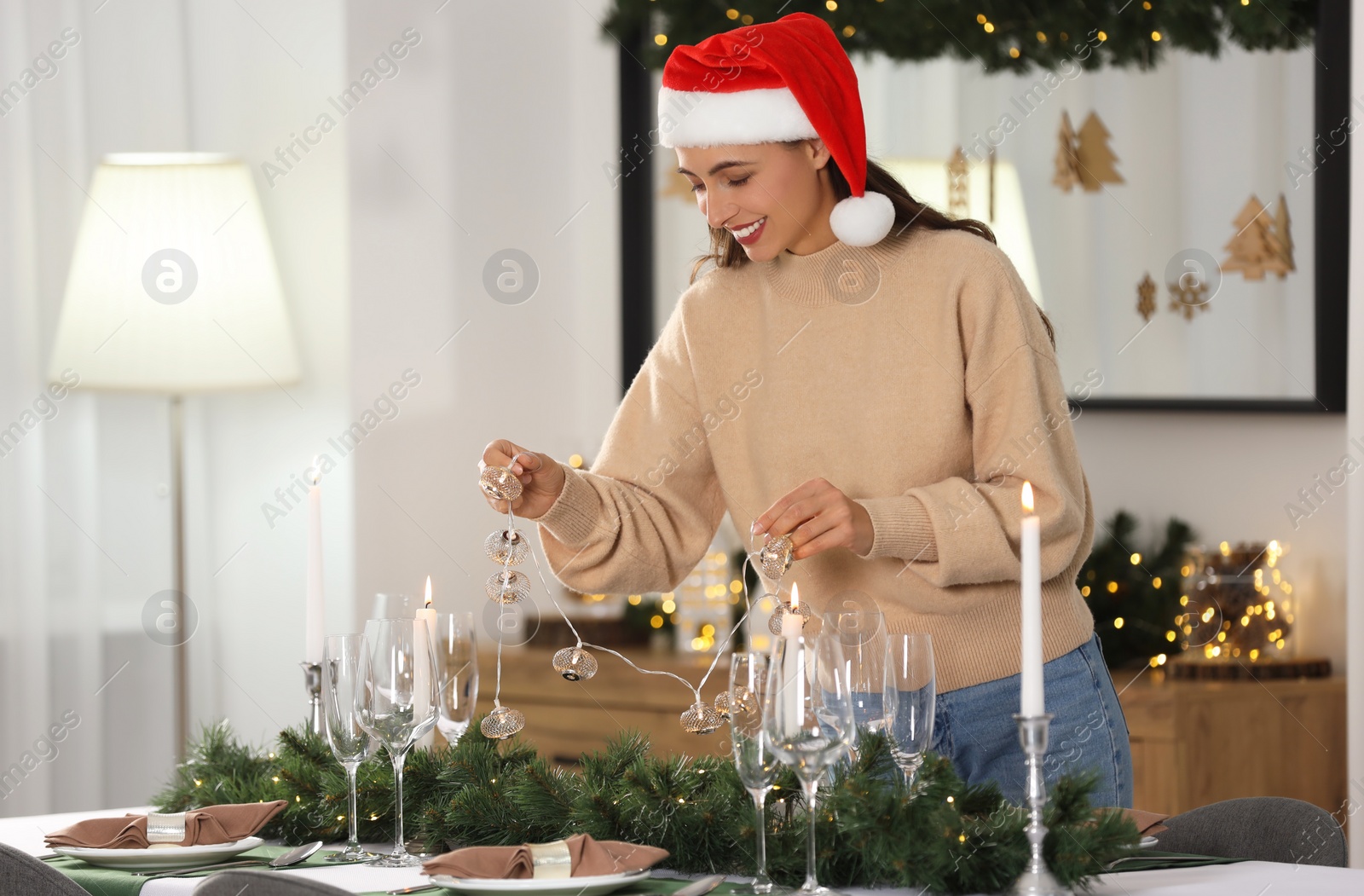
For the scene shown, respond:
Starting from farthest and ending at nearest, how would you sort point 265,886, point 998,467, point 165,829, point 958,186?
point 958,186 < point 998,467 < point 165,829 < point 265,886

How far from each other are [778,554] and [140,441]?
1958mm

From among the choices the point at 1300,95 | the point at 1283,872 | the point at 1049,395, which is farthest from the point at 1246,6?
the point at 1283,872

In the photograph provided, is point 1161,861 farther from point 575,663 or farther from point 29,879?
point 29,879

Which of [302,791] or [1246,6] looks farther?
[1246,6]

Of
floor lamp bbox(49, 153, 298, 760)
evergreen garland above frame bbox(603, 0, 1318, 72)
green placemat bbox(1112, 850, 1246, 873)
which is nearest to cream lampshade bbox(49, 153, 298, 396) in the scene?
floor lamp bbox(49, 153, 298, 760)

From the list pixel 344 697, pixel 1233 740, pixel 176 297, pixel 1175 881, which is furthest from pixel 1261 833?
pixel 176 297

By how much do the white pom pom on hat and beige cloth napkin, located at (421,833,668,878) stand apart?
84 centimetres

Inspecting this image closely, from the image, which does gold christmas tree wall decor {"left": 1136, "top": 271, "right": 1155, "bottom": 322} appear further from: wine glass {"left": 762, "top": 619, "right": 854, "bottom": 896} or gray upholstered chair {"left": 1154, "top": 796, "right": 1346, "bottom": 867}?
wine glass {"left": 762, "top": 619, "right": 854, "bottom": 896}

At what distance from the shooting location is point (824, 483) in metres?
1.65

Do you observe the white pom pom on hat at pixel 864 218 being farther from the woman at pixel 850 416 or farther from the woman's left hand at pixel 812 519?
the woman's left hand at pixel 812 519

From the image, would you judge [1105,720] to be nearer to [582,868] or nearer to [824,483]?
[824,483]

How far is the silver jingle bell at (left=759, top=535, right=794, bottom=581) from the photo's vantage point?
1633 millimetres

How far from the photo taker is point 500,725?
1600 millimetres

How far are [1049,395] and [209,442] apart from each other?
2.10m
